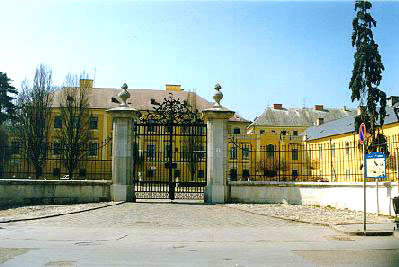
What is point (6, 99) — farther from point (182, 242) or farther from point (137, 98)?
point (182, 242)

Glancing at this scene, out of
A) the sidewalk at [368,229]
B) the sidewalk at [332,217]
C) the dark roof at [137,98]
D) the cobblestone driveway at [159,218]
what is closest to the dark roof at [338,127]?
the dark roof at [137,98]

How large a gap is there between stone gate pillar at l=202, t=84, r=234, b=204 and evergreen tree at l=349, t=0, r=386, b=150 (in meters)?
22.5

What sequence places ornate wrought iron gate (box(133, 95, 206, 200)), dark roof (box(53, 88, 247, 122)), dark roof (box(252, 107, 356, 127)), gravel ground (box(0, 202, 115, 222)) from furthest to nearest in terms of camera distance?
dark roof (box(252, 107, 356, 127))
dark roof (box(53, 88, 247, 122))
ornate wrought iron gate (box(133, 95, 206, 200))
gravel ground (box(0, 202, 115, 222))

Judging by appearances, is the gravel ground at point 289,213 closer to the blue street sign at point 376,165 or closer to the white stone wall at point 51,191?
the white stone wall at point 51,191

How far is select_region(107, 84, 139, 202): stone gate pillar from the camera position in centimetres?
1745

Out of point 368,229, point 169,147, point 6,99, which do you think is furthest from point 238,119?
point 368,229

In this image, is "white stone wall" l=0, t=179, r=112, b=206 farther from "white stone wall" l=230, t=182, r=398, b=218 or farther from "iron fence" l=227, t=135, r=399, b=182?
"iron fence" l=227, t=135, r=399, b=182

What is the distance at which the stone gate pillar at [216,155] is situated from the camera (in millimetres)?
17422

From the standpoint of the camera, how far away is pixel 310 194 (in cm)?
1723

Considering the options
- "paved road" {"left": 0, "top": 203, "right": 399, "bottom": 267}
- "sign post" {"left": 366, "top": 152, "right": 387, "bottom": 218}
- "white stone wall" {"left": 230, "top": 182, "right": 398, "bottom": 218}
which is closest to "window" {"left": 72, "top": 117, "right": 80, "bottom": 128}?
"white stone wall" {"left": 230, "top": 182, "right": 398, "bottom": 218}

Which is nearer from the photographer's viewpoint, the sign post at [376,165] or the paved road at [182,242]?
the paved road at [182,242]

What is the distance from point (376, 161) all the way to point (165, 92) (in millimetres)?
54767

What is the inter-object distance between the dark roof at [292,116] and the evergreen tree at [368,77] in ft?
132

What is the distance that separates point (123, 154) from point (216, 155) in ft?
13.4
